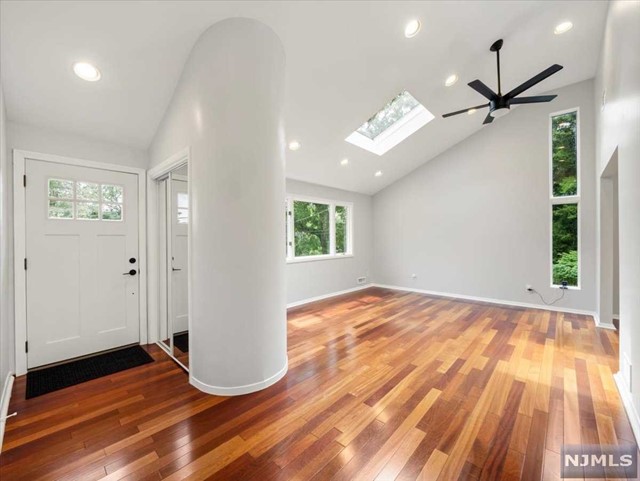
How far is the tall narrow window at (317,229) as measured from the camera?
523cm

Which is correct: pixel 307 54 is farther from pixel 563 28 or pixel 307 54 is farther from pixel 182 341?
pixel 182 341

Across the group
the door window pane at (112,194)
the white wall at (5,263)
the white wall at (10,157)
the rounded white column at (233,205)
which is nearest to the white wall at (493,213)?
the rounded white column at (233,205)

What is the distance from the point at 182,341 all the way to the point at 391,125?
443cm

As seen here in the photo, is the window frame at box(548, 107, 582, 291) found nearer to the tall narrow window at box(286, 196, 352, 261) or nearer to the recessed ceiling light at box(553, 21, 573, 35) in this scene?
the recessed ceiling light at box(553, 21, 573, 35)

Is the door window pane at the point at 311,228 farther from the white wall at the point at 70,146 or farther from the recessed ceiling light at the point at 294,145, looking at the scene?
the white wall at the point at 70,146

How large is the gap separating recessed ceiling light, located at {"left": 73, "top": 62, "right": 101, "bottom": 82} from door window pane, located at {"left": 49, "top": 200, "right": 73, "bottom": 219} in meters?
1.22

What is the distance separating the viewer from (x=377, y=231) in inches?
274

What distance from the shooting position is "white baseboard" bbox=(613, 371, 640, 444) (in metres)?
1.75

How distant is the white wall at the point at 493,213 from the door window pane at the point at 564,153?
0.44 feet

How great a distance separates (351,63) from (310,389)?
317 centimetres

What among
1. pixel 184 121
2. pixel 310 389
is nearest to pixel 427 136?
pixel 184 121

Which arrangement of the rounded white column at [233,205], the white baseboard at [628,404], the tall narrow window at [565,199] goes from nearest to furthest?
the white baseboard at [628,404], the rounded white column at [233,205], the tall narrow window at [565,199]

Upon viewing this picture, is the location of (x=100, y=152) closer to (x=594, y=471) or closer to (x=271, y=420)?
(x=271, y=420)

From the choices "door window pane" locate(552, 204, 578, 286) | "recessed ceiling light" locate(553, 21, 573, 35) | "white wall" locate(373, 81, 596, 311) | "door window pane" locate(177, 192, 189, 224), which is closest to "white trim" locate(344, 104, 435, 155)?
"white wall" locate(373, 81, 596, 311)
